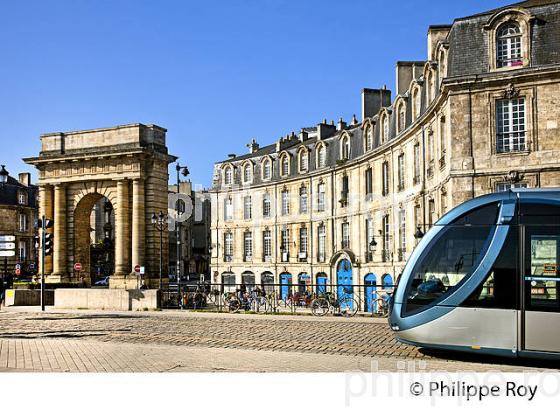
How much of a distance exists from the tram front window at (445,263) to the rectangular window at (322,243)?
30.2m

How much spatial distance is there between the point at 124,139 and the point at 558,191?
2645 cm

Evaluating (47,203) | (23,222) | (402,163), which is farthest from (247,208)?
(23,222)

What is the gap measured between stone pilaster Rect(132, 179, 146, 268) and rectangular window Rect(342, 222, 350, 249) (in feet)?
42.4

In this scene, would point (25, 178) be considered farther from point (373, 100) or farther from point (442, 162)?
point (442, 162)

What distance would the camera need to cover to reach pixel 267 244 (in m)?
46.7

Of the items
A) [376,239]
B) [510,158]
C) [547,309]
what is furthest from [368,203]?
[547,309]

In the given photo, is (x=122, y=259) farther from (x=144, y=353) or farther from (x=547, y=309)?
(x=547, y=309)

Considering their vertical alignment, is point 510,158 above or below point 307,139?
below

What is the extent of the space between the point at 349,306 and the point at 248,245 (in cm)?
2729

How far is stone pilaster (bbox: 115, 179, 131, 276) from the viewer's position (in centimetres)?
3184

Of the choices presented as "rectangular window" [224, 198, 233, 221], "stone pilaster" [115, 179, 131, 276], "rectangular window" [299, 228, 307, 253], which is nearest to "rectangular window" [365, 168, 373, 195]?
"rectangular window" [299, 228, 307, 253]

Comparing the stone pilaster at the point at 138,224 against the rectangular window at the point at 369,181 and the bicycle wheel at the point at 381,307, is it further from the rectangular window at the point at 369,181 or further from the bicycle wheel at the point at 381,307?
the bicycle wheel at the point at 381,307

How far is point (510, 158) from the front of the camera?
70.1 ft

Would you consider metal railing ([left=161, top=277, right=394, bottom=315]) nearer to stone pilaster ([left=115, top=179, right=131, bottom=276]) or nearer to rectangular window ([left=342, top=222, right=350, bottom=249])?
stone pilaster ([left=115, top=179, right=131, bottom=276])
